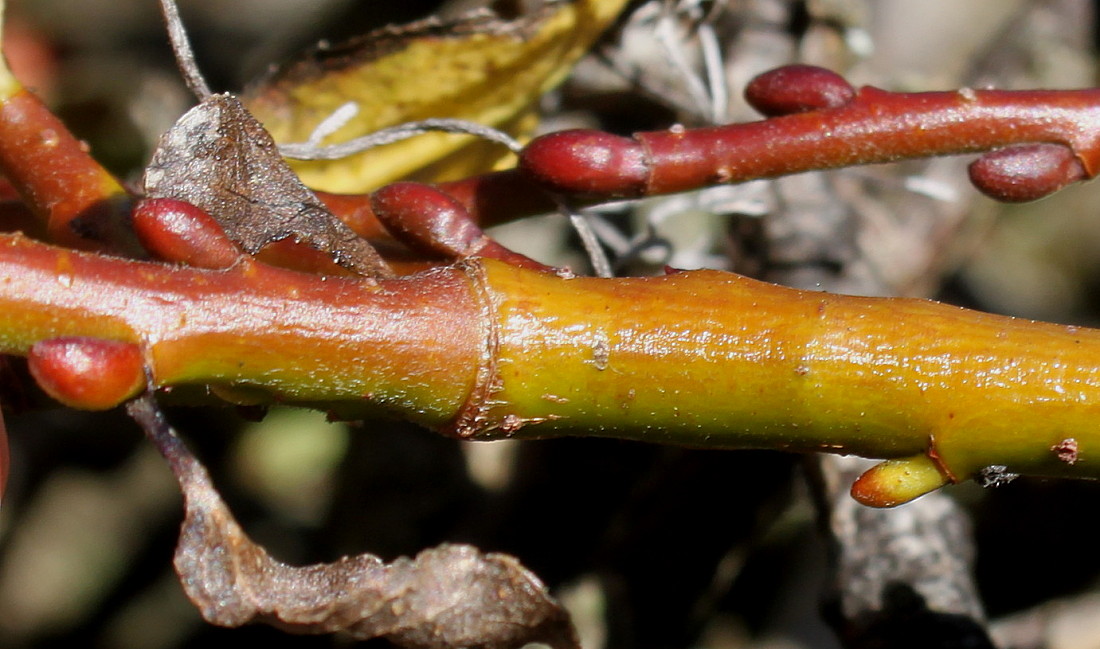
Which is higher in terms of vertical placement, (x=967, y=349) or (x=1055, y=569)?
(x=967, y=349)

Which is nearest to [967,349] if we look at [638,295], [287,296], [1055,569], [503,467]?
[638,295]

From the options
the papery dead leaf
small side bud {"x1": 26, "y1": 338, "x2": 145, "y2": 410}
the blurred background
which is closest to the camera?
small side bud {"x1": 26, "y1": 338, "x2": 145, "y2": 410}

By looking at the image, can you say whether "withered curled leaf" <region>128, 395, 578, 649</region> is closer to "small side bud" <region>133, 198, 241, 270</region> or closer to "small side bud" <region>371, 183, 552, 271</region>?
"small side bud" <region>133, 198, 241, 270</region>

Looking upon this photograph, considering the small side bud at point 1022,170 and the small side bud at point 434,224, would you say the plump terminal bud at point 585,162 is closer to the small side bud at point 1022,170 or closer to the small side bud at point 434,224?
the small side bud at point 434,224

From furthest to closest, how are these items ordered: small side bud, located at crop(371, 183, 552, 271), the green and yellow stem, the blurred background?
the blurred background, small side bud, located at crop(371, 183, 552, 271), the green and yellow stem

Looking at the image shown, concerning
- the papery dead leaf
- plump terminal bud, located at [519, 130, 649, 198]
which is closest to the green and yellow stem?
plump terminal bud, located at [519, 130, 649, 198]

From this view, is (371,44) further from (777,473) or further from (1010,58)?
(1010,58)

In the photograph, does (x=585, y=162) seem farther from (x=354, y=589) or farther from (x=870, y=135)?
(x=354, y=589)
